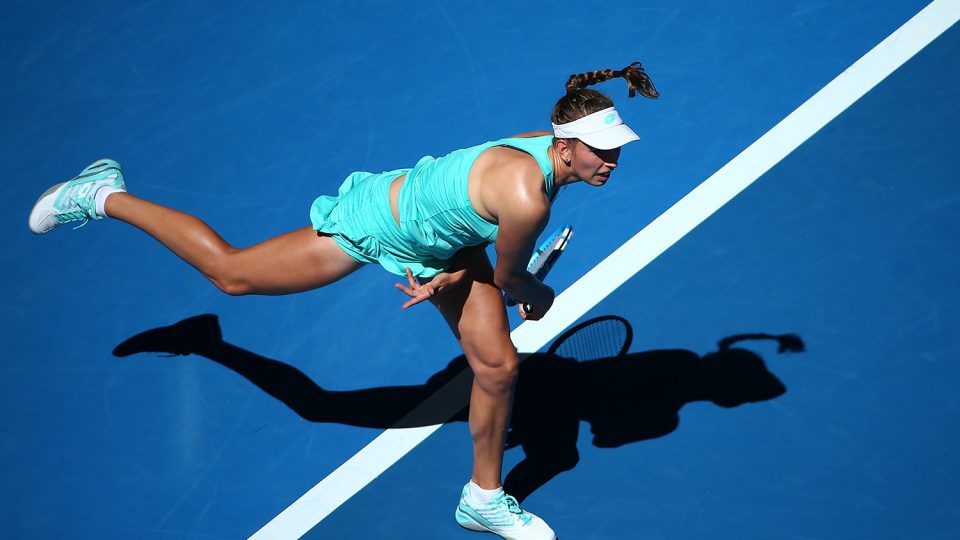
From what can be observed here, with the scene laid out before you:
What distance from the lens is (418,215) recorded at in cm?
417

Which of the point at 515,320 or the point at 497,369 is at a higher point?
the point at 515,320

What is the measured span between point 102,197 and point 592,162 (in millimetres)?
2545

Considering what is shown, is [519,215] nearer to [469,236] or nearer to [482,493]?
[469,236]

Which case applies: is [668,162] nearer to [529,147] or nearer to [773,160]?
[773,160]

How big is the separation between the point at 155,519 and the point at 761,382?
3.04 m

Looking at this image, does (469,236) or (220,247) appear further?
(220,247)

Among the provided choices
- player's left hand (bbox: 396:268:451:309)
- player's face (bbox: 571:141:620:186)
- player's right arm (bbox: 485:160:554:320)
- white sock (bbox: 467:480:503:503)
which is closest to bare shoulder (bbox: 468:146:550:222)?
player's right arm (bbox: 485:160:554:320)

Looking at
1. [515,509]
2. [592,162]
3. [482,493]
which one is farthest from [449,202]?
[515,509]

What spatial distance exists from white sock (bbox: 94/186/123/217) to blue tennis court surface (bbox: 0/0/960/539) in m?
0.94

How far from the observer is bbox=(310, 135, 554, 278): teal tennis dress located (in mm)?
4066

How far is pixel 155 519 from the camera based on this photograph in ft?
17.2

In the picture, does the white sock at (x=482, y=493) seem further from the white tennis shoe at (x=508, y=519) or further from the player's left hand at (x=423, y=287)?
the player's left hand at (x=423, y=287)

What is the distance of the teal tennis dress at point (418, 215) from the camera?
4066 millimetres

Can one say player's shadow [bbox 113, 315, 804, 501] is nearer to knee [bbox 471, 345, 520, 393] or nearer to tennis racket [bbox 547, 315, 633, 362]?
tennis racket [bbox 547, 315, 633, 362]
